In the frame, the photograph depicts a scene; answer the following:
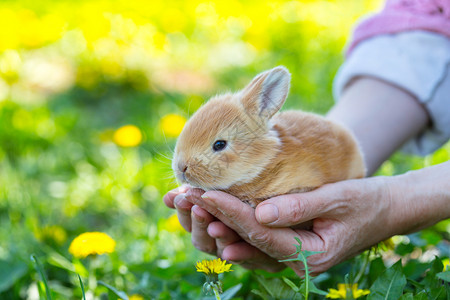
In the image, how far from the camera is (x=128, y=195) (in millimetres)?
3150

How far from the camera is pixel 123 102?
4.73 meters

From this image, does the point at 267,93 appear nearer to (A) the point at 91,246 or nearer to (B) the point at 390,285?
(B) the point at 390,285

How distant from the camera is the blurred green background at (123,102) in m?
2.49

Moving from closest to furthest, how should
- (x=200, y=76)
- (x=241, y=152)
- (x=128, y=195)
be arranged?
(x=241, y=152)
(x=128, y=195)
(x=200, y=76)

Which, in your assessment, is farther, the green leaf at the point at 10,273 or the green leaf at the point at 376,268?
the green leaf at the point at 10,273

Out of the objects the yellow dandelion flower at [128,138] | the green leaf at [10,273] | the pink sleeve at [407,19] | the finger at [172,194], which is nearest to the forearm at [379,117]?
the pink sleeve at [407,19]

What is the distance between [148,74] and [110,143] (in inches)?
58.2

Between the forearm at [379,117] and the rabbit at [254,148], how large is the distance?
2.16 feet

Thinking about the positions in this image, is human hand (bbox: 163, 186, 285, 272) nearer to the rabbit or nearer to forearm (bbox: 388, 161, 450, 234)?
the rabbit

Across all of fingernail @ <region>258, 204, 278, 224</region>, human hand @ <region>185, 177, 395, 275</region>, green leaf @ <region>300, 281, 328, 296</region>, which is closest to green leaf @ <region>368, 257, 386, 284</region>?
human hand @ <region>185, 177, 395, 275</region>

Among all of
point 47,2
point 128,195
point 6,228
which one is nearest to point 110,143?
point 128,195

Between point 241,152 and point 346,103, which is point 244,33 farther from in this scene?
point 241,152

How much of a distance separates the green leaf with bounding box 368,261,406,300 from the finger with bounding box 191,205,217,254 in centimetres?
63

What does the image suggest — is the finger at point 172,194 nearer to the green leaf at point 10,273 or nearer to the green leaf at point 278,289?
the green leaf at point 278,289
